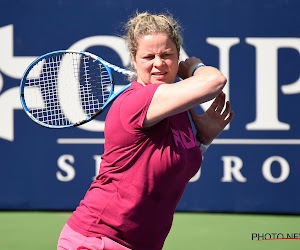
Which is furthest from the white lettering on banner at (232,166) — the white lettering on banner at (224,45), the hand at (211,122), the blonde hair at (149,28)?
the blonde hair at (149,28)

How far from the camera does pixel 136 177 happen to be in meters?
1.84

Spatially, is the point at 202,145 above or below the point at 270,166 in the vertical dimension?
above

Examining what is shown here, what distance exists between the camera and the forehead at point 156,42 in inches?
76.0

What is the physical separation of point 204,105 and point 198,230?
107 cm

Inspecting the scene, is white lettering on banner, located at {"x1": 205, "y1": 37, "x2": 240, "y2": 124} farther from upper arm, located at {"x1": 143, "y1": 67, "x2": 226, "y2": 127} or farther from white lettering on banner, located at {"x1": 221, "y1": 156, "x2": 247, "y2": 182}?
upper arm, located at {"x1": 143, "y1": 67, "x2": 226, "y2": 127}

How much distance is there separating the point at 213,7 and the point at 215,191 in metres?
1.52

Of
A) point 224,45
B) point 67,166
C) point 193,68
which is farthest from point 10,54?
point 193,68

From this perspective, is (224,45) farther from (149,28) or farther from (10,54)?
(149,28)

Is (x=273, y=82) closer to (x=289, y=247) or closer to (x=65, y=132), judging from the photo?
(x=289, y=247)

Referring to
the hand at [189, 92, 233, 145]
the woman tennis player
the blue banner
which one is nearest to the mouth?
the woman tennis player

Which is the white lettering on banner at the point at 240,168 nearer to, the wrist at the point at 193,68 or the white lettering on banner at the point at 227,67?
the white lettering on banner at the point at 227,67

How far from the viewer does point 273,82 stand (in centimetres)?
470

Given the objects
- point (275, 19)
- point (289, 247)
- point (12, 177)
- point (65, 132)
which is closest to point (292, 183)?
point (289, 247)

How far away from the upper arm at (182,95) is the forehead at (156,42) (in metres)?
0.20
